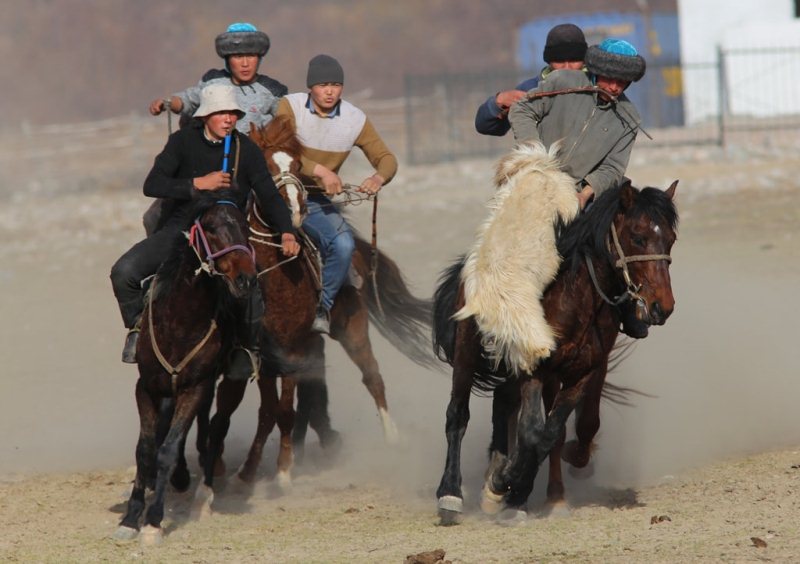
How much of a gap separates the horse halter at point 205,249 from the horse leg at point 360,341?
230cm

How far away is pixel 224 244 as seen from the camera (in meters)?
5.90

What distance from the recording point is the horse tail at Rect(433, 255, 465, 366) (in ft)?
22.1

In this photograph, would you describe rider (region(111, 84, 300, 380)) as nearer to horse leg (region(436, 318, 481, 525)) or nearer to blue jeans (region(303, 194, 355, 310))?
blue jeans (region(303, 194, 355, 310))

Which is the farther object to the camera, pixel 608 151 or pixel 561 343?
→ pixel 608 151

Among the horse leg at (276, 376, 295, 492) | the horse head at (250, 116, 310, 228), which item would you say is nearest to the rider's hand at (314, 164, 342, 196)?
the horse head at (250, 116, 310, 228)

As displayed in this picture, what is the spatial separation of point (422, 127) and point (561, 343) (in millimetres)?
22886

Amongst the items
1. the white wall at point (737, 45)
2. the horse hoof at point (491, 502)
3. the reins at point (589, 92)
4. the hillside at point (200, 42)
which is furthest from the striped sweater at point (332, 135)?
the hillside at point (200, 42)

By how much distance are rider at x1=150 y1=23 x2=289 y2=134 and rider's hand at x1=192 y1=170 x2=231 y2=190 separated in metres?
1.18

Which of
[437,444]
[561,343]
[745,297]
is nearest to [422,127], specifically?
[745,297]

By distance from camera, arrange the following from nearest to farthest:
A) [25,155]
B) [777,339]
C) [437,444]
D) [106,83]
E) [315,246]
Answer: [315,246] → [437,444] → [777,339] → [25,155] → [106,83]

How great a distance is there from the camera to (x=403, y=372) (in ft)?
34.4

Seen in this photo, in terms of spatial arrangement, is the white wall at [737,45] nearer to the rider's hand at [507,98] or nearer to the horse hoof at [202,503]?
the rider's hand at [507,98]

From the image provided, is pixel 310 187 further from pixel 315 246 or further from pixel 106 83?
pixel 106 83

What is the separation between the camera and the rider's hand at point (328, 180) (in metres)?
7.50
